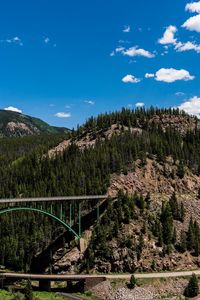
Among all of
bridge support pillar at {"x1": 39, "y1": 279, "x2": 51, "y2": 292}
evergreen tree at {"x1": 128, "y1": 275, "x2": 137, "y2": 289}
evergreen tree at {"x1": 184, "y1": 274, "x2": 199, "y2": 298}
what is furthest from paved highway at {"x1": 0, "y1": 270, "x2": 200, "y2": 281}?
evergreen tree at {"x1": 184, "y1": 274, "x2": 199, "y2": 298}

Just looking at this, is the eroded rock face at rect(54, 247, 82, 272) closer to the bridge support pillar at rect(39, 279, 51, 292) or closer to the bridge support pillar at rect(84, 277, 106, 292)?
the bridge support pillar at rect(39, 279, 51, 292)

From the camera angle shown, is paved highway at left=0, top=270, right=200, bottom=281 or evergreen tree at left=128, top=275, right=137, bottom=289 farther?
paved highway at left=0, top=270, right=200, bottom=281

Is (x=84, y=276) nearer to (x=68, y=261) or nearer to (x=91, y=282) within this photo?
(x=91, y=282)

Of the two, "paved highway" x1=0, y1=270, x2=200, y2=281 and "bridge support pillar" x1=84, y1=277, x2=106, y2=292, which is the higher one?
"paved highway" x1=0, y1=270, x2=200, y2=281

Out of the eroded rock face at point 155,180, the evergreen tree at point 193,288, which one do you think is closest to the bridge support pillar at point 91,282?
the evergreen tree at point 193,288

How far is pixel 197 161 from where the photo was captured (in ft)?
573

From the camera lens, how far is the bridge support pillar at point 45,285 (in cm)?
10956

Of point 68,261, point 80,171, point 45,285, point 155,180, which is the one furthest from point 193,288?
point 80,171

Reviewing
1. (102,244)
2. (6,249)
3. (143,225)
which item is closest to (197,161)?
(143,225)

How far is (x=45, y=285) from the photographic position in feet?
363

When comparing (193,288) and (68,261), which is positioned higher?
(68,261)

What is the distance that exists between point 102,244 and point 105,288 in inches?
612

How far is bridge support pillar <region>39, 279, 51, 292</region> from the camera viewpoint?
110 meters

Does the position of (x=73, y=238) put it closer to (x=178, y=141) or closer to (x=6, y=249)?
(x=6, y=249)
